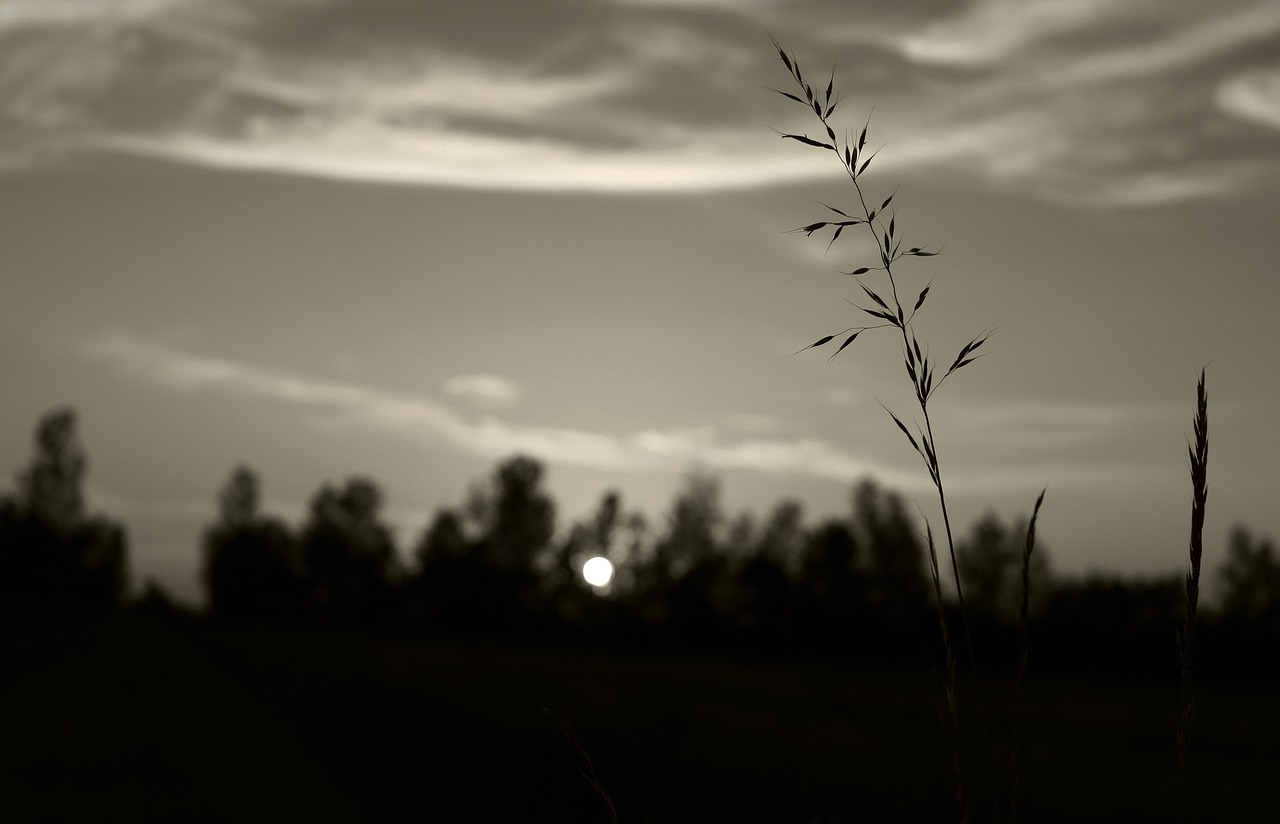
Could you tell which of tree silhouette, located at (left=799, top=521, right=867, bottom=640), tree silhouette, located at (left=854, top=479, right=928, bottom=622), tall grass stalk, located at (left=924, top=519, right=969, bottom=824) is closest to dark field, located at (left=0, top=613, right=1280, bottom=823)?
tall grass stalk, located at (left=924, top=519, right=969, bottom=824)

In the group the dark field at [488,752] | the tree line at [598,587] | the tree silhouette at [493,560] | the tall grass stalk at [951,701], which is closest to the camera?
the tall grass stalk at [951,701]

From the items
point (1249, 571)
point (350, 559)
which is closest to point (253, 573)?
point (350, 559)

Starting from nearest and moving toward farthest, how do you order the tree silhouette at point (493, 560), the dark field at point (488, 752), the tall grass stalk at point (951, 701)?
the tall grass stalk at point (951, 701) < the dark field at point (488, 752) < the tree silhouette at point (493, 560)

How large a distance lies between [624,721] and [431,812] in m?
4.44

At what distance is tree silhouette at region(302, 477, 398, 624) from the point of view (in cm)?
9338

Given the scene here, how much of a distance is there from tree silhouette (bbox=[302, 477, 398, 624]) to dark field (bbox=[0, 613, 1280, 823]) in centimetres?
6156

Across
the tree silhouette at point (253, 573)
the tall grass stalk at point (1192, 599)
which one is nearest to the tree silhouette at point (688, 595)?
the tree silhouette at point (253, 573)

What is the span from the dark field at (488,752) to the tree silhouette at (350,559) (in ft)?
202

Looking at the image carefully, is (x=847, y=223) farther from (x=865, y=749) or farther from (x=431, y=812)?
(x=865, y=749)

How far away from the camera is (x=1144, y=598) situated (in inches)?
2111

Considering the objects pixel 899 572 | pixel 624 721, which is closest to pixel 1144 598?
pixel 899 572

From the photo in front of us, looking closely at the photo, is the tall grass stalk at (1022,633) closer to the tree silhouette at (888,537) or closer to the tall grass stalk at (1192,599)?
the tall grass stalk at (1192,599)

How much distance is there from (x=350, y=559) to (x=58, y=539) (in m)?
25.7

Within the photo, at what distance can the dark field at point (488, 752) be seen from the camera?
12320 millimetres
